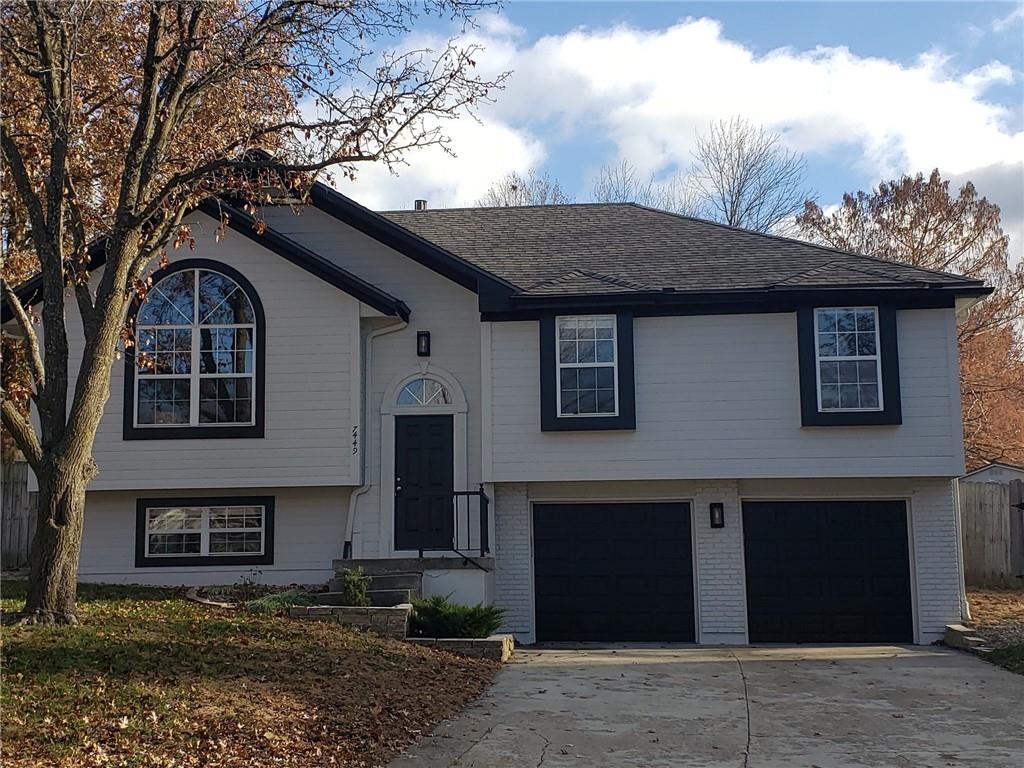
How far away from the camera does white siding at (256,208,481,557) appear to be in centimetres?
1459

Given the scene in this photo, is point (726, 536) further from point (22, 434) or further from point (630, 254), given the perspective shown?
point (22, 434)

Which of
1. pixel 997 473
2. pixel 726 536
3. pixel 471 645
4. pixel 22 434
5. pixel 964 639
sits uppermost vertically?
pixel 22 434

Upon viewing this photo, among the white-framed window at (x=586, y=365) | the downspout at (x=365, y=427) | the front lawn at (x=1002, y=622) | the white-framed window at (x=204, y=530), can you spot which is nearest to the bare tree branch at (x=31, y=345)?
the white-framed window at (x=204, y=530)

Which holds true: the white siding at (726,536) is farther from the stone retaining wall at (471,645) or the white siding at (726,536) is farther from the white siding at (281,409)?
the stone retaining wall at (471,645)

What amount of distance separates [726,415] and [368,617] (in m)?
5.72

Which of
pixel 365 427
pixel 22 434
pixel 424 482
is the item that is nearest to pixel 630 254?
pixel 424 482

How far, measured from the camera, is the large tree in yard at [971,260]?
2452 cm

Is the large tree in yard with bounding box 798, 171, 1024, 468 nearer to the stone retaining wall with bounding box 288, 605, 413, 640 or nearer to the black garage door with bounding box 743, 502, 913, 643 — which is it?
the black garage door with bounding box 743, 502, 913, 643

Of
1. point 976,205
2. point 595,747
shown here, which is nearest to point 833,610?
point 595,747

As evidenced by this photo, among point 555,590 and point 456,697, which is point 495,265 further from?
point 456,697

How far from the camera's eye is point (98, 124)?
1224 centimetres

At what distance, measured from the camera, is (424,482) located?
14672 mm

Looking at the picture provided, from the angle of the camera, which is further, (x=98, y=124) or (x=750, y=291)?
(x=750, y=291)

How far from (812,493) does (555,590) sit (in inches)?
152
